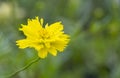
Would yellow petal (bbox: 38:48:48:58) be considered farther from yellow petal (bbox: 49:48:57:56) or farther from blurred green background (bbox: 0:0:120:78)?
blurred green background (bbox: 0:0:120:78)

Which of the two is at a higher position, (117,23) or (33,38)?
(117,23)

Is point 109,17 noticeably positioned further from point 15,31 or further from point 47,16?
point 15,31

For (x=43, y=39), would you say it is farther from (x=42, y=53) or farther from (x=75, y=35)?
(x=75, y=35)

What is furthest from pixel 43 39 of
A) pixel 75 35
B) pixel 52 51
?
pixel 75 35

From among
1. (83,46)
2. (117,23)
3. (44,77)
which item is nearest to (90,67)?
(83,46)

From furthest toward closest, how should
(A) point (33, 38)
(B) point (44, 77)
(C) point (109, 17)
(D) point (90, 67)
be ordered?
(C) point (109, 17)
(D) point (90, 67)
(B) point (44, 77)
(A) point (33, 38)

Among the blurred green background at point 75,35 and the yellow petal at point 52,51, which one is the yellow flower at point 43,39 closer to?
the yellow petal at point 52,51
